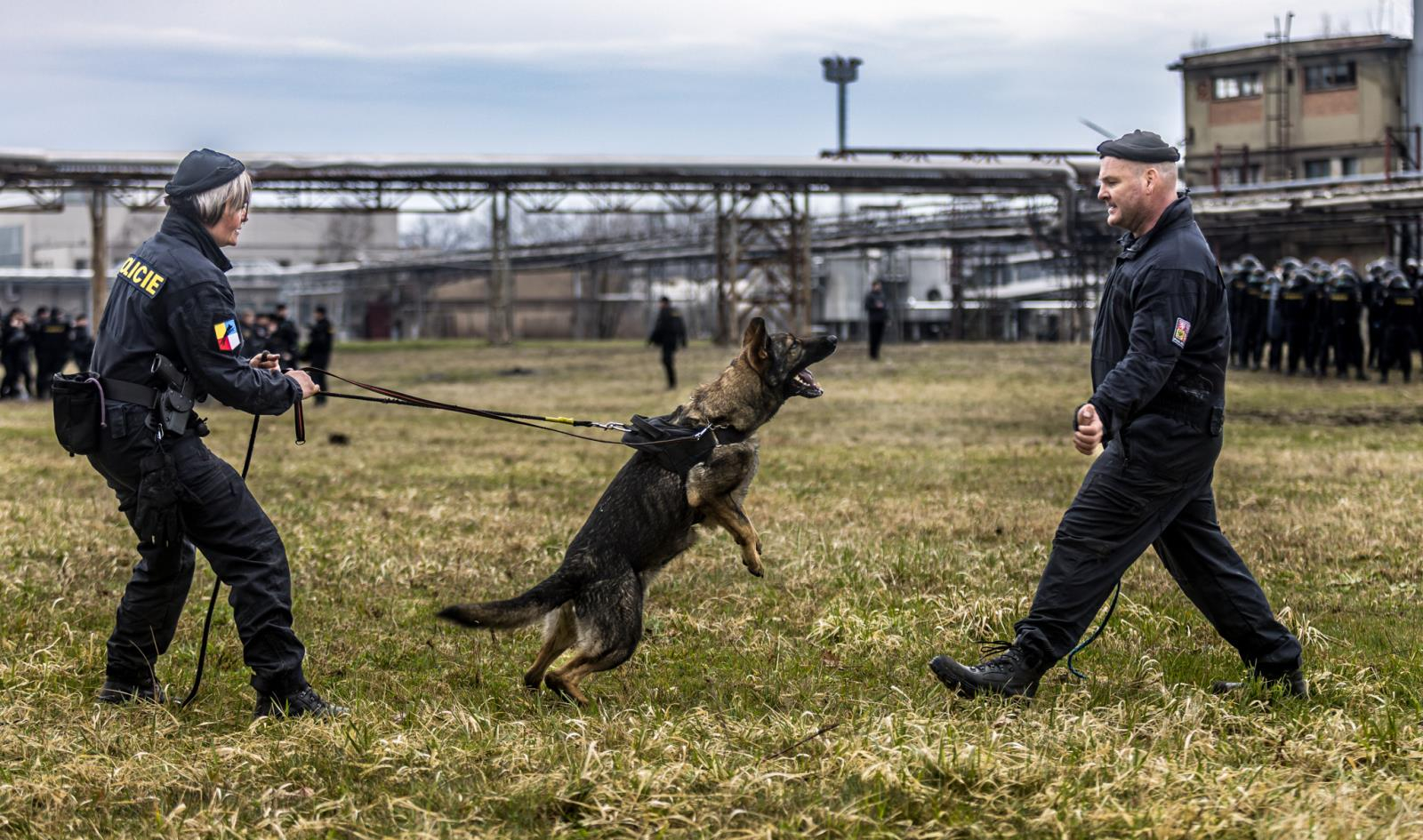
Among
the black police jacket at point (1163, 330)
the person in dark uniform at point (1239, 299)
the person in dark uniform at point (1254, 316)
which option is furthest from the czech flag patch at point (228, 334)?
the person in dark uniform at point (1239, 299)

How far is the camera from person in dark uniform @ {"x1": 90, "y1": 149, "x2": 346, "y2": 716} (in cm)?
439

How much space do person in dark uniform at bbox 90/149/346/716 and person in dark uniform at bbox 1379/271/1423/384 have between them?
22.0 m

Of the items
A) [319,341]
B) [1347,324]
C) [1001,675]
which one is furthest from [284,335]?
[1001,675]

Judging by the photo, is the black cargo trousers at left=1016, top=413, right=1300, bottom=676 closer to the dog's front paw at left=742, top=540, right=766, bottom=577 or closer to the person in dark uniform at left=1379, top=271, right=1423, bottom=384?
the dog's front paw at left=742, top=540, right=766, bottom=577

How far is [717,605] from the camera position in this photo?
254 inches

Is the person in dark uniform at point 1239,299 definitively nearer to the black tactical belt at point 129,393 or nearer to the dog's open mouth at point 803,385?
the dog's open mouth at point 803,385

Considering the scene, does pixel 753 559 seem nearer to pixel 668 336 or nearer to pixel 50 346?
pixel 668 336

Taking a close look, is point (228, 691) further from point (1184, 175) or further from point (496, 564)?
point (1184, 175)

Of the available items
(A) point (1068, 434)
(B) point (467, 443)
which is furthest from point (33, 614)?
(A) point (1068, 434)

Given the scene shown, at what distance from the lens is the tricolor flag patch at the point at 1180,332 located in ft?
14.0

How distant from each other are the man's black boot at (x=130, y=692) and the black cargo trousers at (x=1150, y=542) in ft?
10.5

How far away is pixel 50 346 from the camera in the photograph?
24.4 meters

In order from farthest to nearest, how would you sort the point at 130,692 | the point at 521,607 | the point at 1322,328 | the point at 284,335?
the point at 1322,328 → the point at 284,335 → the point at 130,692 → the point at 521,607

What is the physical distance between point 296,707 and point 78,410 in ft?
4.15
